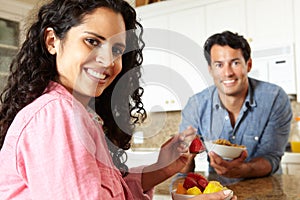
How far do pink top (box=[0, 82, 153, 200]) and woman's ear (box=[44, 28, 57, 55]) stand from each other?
153mm

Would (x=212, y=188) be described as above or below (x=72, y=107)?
below

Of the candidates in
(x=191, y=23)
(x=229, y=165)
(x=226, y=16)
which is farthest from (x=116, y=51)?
(x=191, y=23)

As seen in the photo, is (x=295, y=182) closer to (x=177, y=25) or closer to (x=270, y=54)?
(x=270, y=54)

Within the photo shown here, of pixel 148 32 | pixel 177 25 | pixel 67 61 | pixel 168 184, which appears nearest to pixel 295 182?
pixel 168 184

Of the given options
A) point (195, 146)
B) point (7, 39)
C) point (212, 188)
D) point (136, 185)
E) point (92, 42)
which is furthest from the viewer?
point (7, 39)

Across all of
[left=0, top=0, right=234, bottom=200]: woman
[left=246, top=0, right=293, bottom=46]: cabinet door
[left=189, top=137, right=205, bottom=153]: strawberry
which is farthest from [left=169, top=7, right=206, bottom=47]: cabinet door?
[left=0, top=0, right=234, bottom=200]: woman

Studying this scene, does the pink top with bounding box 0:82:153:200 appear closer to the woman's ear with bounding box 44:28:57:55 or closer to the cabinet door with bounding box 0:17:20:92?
the woman's ear with bounding box 44:28:57:55

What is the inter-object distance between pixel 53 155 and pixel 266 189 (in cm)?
89

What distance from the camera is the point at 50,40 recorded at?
0.71 m

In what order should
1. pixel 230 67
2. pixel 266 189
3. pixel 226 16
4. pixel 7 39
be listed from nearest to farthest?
pixel 266 189
pixel 230 67
pixel 226 16
pixel 7 39

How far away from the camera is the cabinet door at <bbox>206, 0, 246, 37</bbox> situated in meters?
3.32

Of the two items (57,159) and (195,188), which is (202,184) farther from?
(57,159)

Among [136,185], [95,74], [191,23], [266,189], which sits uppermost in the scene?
[191,23]

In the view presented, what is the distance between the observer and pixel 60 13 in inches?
27.8
